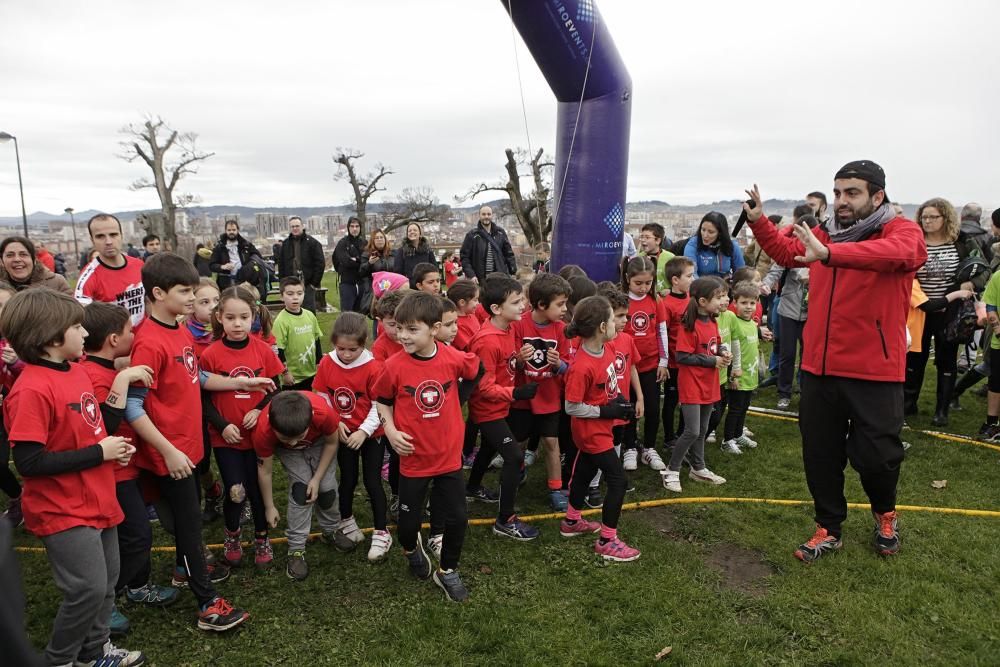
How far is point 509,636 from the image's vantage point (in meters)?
3.29

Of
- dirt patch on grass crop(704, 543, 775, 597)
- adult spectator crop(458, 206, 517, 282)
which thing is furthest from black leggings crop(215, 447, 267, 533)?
Result: adult spectator crop(458, 206, 517, 282)

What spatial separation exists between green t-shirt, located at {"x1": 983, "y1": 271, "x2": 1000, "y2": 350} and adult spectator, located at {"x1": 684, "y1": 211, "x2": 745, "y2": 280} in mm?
2282

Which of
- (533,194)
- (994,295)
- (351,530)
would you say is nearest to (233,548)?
(351,530)

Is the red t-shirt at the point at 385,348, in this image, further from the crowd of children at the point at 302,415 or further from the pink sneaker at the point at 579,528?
the pink sneaker at the point at 579,528

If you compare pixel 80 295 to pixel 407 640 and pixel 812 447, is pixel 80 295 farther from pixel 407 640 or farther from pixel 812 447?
pixel 812 447

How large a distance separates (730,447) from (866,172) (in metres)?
3.06

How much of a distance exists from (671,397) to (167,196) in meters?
32.3

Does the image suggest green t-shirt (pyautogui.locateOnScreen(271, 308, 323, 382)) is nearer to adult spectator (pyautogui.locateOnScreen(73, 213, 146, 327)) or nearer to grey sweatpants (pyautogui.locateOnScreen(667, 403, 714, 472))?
adult spectator (pyautogui.locateOnScreen(73, 213, 146, 327))

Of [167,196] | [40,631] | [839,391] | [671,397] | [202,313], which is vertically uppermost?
[167,196]

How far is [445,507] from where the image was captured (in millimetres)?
3652

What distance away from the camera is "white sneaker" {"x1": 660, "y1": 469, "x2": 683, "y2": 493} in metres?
5.01

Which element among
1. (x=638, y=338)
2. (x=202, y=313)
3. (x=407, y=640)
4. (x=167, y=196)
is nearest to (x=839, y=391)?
(x=638, y=338)

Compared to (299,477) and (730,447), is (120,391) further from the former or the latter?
(730,447)

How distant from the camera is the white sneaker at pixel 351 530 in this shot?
4254 millimetres
